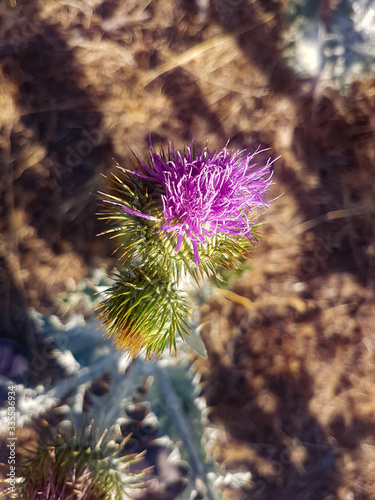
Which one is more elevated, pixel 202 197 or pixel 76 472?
pixel 202 197

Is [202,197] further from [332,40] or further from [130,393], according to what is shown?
[332,40]

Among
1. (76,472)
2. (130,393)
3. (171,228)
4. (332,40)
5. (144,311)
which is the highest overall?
(332,40)

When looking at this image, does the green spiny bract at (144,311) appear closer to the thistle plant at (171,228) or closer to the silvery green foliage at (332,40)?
the thistle plant at (171,228)

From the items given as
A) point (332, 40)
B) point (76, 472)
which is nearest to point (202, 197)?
point (76, 472)

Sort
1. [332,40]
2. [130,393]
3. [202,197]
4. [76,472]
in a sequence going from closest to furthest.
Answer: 1. [202,197]
2. [76,472]
3. [130,393]
4. [332,40]

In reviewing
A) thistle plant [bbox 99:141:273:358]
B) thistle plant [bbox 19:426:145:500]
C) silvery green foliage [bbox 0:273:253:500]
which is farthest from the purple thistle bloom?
thistle plant [bbox 19:426:145:500]

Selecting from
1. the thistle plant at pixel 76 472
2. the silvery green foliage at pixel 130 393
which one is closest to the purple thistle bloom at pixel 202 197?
the silvery green foliage at pixel 130 393

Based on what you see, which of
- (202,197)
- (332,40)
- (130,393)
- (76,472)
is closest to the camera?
(202,197)
